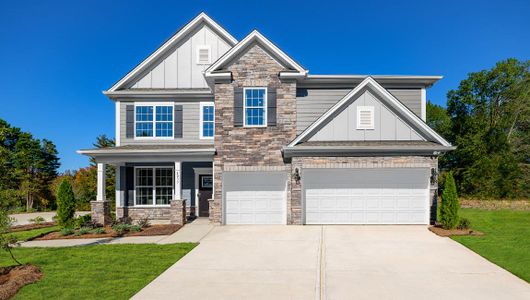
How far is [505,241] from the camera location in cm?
1073

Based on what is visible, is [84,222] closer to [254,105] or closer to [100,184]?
[100,184]

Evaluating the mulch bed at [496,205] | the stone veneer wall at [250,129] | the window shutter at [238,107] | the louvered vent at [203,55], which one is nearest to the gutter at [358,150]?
the stone veneer wall at [250,129]

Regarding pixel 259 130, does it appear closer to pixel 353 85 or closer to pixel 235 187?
pixel 235 187

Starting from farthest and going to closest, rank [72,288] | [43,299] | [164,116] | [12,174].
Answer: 1. [164,116]
2. [12,174]
3. [72,288]
4. [43,299]

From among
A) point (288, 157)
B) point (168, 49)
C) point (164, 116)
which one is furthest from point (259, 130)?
point (168, 49)

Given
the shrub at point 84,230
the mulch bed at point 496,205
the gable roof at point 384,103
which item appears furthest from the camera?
the mulch bed at point 496,205

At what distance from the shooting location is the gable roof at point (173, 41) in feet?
56.0

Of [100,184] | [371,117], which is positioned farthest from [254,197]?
[100,184]

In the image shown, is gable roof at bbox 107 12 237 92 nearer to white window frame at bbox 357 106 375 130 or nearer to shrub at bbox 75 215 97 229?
shrub at bbox 75 215 97 229

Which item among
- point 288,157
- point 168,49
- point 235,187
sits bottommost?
point 235,187

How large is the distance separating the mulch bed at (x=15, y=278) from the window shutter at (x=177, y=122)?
9318mm

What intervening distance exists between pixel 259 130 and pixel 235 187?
267 cm

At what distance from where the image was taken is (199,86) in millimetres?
17391

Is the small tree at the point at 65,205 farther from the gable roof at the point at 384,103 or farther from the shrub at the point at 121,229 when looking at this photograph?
the gable roof at the point at 384,103
